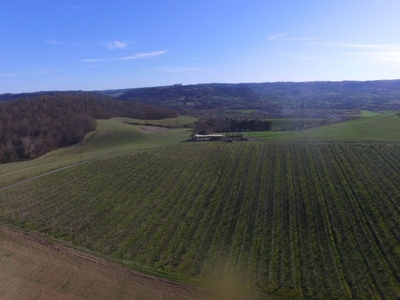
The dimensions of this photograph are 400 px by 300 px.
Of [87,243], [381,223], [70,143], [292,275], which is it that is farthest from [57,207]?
[70,143]

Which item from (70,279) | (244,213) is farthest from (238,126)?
(70,279)

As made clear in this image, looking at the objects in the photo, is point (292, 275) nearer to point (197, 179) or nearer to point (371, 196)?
point (371, 196)

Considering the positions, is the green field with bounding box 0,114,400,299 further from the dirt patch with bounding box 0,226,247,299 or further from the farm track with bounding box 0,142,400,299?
the dirt patch with bounding box 0,226,247,299

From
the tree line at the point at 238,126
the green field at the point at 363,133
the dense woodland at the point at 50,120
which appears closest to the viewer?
the green field at the point at 363,133

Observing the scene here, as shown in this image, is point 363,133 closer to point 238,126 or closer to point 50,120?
point 238,126

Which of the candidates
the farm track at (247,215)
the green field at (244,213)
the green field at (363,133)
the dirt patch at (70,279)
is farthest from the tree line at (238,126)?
the dirt patch at (70,279)

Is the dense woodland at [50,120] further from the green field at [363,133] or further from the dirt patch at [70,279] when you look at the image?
the green field at [363,133]

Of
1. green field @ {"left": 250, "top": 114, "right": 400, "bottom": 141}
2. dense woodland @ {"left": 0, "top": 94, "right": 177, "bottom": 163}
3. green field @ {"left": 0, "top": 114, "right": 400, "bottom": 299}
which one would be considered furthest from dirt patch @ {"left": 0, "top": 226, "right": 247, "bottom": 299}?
dense woodland @ {"left": 0, "top": 94, "right": 177, "bottom": 163}
